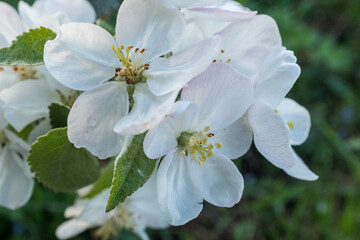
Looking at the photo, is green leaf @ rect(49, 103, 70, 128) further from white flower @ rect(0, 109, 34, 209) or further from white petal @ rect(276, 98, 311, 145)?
white petal @ rect(276, 98, 311, 145)

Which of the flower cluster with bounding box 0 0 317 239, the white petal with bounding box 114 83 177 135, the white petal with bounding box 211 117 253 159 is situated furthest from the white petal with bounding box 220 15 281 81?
the white petal with bounding box 114 83 177 135

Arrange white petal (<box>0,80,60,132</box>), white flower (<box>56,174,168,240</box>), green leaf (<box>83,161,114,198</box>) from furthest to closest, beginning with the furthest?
white flower (<box>56,174,168,240</box>) < green leaf (<box>83,161,114,198</box>) < white petal (<box>0,80,60,132</box>)

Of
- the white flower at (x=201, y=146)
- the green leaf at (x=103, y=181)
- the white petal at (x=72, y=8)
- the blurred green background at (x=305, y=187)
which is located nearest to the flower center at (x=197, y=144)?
the white flower at (x=201, y=146)


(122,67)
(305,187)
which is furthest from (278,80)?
(305,187)

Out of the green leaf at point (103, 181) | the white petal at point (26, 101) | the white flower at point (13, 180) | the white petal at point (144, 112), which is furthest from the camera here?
the green leaf at point (103, 181)

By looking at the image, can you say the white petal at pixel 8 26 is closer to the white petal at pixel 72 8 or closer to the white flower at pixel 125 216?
the white petal at pixel 72 8

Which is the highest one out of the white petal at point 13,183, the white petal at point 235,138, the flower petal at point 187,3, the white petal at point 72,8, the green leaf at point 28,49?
the flower petal at point 187,3

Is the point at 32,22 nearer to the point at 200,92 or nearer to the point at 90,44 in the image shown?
the point at 90,44
